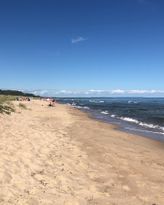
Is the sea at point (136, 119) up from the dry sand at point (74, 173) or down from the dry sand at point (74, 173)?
down

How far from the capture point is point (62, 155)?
12.1 m

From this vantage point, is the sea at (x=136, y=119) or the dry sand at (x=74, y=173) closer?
the dry sand at (x=74, y=173)

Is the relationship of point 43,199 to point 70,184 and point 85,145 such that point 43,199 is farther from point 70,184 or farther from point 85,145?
point 85,145

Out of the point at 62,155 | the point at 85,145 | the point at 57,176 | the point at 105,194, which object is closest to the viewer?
the point at 105,194

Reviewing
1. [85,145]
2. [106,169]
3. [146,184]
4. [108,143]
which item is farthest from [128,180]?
[108,143]

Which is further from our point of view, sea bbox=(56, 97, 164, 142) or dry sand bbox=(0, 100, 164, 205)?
sea bbox=(56, 97, 164, 142)

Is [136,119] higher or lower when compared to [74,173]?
lower

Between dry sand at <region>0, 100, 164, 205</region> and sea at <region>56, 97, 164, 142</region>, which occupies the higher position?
dry sand at <region>0, 100, 164, 205</region>

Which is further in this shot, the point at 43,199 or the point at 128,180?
the point at 128,180

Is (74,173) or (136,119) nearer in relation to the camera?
(74,173)

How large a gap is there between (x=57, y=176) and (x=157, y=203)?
2.88 meters

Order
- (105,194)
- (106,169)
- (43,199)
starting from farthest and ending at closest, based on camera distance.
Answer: (106,169), (105,194), (43,199)

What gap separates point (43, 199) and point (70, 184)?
137cm

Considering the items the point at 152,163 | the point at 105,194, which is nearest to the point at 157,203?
the point at 105,194
